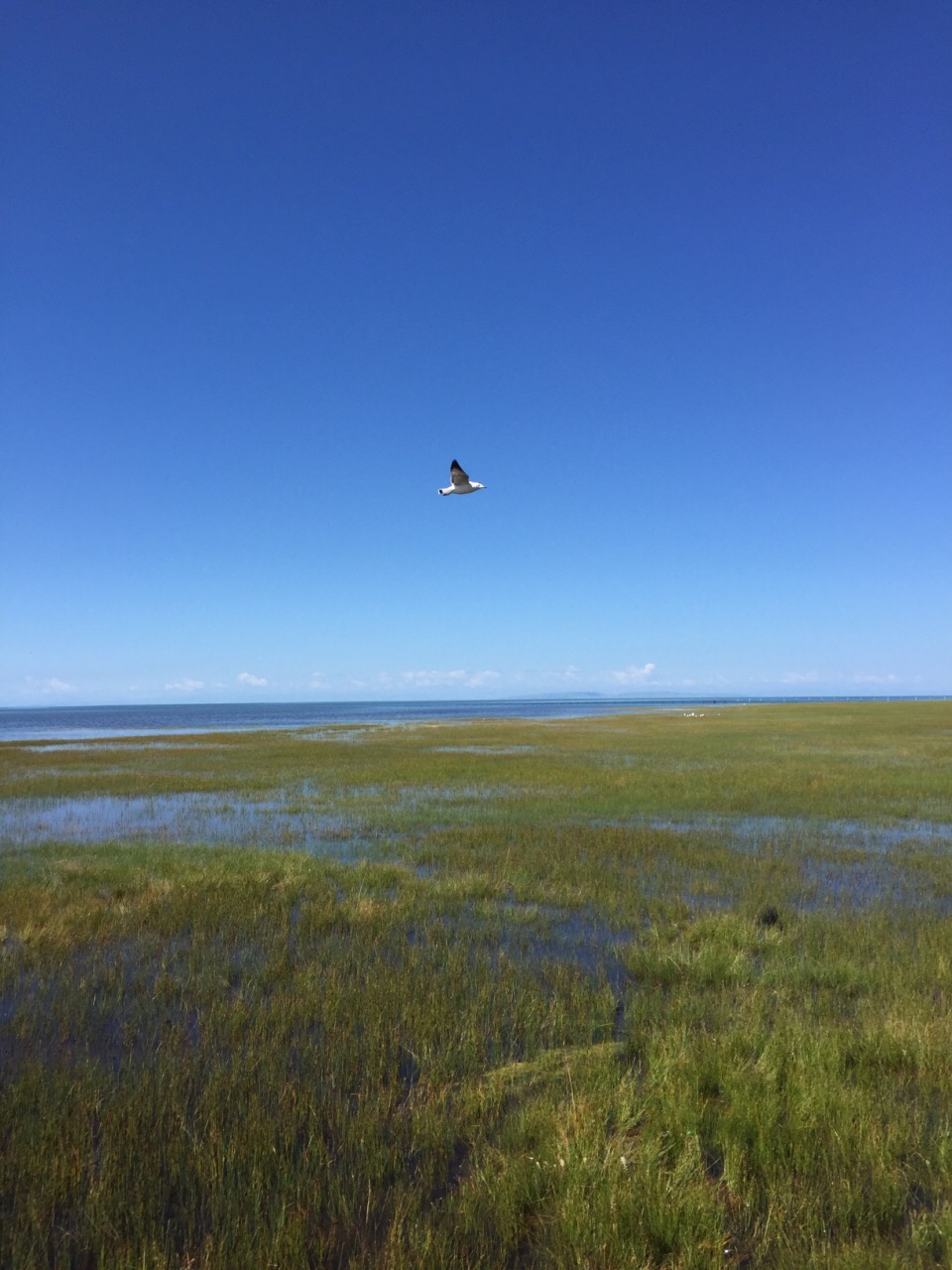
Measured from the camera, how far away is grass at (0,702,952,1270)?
179 inches

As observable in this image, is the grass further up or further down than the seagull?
further down

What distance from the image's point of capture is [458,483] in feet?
41.5

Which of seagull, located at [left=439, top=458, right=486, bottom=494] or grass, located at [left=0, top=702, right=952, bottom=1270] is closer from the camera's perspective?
grass, located at [left=0, top=702, right=952, bottom=1270]

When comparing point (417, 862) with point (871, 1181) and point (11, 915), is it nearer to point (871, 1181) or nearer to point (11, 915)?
point (11, 915)

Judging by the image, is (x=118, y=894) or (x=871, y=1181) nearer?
(x=871, y=1181)

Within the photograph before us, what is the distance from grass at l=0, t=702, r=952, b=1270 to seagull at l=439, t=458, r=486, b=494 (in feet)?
25.5

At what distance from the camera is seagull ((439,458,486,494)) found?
1220cm

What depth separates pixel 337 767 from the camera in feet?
122

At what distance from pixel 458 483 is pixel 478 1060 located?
944 cm

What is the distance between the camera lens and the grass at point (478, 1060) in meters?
4.56

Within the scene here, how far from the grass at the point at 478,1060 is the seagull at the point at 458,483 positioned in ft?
25.5

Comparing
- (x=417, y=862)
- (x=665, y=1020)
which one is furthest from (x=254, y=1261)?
(x=417, y=862)

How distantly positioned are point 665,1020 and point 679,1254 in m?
3.29

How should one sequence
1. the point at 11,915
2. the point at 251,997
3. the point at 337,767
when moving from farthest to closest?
the point at 337,767
the point at 11,915
the point at 251,997
